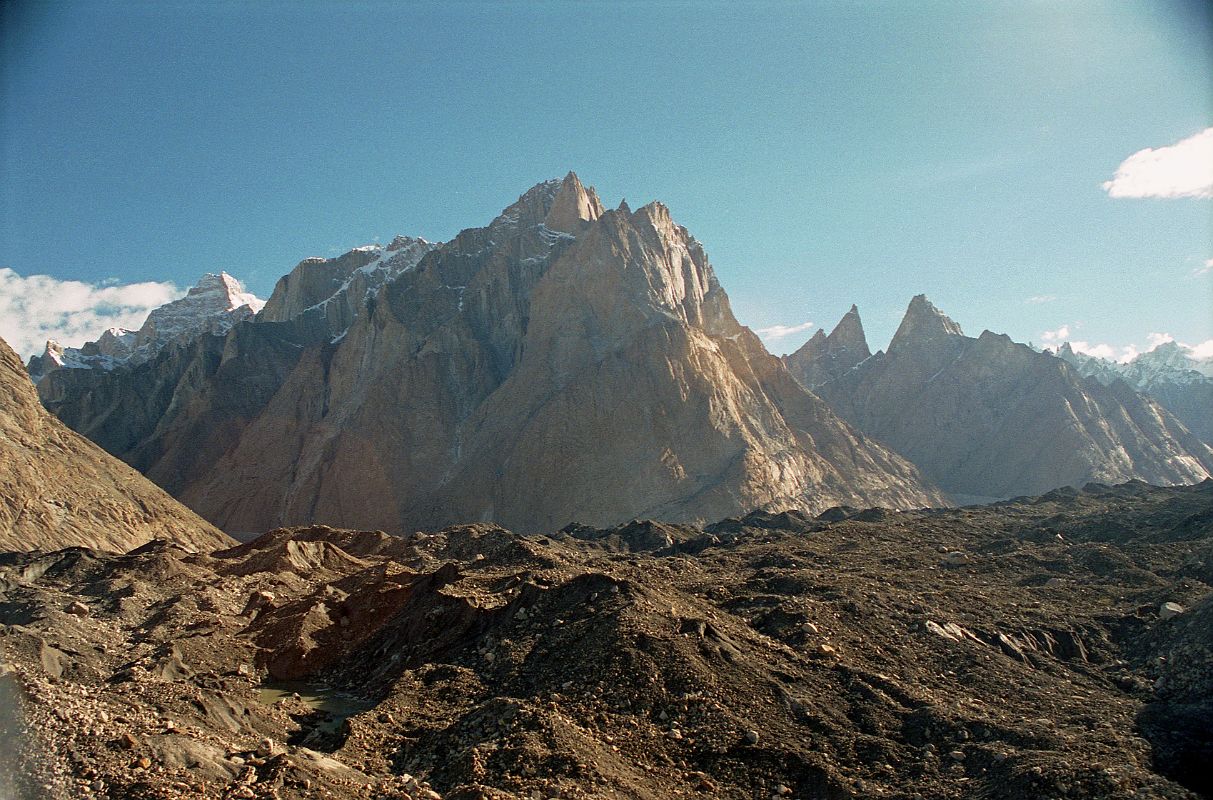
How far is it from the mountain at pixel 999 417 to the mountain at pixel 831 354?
4189mm

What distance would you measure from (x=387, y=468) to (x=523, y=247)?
35.1 metres

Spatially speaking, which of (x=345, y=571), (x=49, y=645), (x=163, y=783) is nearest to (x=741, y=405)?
(x=345, y=571)

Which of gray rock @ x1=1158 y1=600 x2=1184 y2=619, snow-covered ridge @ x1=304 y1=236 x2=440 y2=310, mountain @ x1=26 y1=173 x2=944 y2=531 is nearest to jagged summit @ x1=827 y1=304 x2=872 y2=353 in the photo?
mountain @ x1=26 y1=173 x2=944 y2=531

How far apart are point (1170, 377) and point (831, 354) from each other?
7397 cm

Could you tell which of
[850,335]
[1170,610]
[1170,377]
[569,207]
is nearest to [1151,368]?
[1170,377]

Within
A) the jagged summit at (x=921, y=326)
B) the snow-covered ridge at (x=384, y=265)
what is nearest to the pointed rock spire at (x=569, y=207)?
the snow-covered ridge at (x=384, y=265)

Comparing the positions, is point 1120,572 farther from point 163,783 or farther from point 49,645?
point 49,645

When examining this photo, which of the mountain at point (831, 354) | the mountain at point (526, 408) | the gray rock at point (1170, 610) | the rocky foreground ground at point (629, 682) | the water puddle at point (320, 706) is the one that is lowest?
the water puddle at point (320, 706)

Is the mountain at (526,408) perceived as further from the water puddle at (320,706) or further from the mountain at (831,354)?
the water puddle at (320,706)

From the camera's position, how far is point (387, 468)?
285ft

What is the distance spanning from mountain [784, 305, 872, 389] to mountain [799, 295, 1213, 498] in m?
4.19

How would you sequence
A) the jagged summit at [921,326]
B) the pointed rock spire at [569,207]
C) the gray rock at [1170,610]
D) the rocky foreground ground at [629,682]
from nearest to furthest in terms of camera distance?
the rocky foreground ground at [629,682] → the gray rock at [1170,610] → the pointed rock spire at [569,207] → the jagged summit at [921,326]

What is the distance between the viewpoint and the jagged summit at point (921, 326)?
443ft

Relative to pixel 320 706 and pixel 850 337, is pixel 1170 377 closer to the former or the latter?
pixel 850 337
